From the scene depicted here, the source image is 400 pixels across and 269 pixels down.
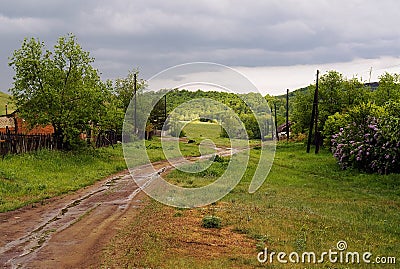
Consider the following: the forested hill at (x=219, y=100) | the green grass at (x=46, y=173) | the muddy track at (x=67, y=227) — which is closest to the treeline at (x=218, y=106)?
the forested hill at (x=219, y=100)

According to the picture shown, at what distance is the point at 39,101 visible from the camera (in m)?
30.4

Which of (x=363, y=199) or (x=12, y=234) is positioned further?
(x=363, y=199)

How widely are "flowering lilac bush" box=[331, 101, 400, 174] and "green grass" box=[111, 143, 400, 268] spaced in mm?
1305

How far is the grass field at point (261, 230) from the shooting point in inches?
379

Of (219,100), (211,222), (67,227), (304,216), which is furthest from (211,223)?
(219,100)

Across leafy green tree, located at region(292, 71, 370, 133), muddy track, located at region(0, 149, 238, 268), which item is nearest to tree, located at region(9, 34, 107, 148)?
muddy track, located at region(0, 149, 238, 268)

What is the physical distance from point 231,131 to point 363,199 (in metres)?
6.42

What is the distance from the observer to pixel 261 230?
1209cm

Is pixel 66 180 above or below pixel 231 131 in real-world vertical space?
below

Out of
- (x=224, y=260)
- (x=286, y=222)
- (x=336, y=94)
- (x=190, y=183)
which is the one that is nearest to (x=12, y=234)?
(x=224, y=260)

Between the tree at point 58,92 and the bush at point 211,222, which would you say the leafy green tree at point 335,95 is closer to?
the tree at point 58,92

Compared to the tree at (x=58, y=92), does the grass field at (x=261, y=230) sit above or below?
below

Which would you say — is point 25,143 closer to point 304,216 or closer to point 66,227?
point 66,227

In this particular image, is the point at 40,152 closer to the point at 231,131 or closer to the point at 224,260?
the point at 231,131
